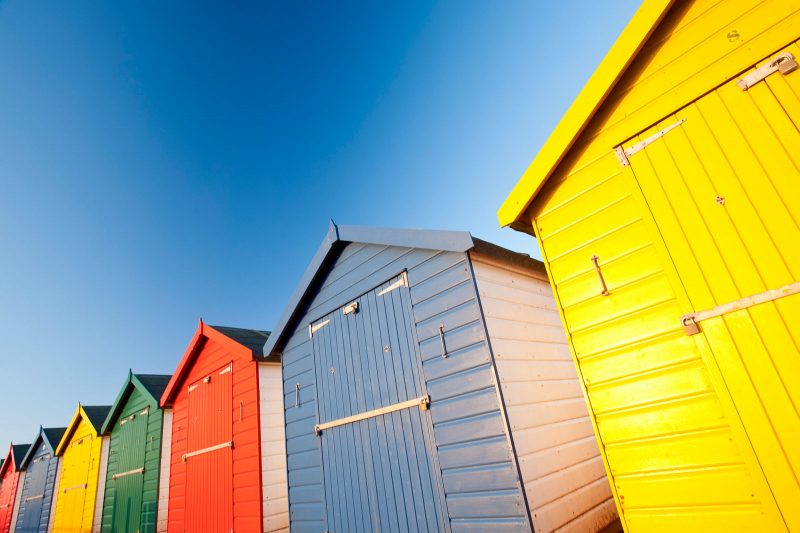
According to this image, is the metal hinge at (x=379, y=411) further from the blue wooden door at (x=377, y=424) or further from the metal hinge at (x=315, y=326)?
the metal hinge at (x=315, y=326)

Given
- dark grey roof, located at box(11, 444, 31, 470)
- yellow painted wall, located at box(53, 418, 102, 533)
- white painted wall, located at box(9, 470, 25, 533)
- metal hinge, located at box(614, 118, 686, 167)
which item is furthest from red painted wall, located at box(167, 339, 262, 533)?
dark grey roof, located at box(11, 444, 31, 470)

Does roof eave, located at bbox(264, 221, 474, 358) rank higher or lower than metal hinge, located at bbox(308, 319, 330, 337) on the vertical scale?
higher

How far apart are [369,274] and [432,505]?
3.28m

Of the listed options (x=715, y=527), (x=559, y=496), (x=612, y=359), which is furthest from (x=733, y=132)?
(x=559, y=496)

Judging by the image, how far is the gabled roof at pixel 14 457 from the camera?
23.9 metres

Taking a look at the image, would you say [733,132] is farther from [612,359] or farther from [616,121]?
[612,359]

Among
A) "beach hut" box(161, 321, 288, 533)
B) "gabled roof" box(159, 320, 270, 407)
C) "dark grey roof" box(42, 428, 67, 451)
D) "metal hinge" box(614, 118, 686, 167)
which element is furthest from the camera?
"dark grey roof" box(42, 428, 67, 451)

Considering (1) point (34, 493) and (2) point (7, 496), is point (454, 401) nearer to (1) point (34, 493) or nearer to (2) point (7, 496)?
(1) point (34, 493)

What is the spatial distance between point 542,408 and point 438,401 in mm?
1300

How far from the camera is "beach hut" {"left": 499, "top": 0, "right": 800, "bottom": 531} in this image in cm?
295

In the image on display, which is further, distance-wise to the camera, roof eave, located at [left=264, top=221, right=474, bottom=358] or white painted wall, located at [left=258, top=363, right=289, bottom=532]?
white painted wall, located at [left=258, top=363, right=289, bottom=532]

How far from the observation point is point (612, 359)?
147 inches

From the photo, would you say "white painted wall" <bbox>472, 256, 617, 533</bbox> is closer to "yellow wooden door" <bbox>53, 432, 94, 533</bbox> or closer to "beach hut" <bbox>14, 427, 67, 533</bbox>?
"yellow wooden door" <bbox>53, 432, 94, 533</bbox>

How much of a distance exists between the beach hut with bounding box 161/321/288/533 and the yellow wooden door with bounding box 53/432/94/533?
7132 millimetres
